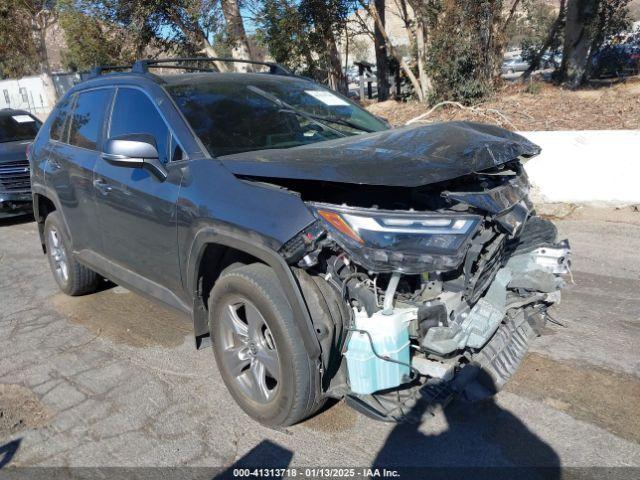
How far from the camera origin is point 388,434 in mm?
3023

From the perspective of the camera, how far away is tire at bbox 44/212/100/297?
201 inches

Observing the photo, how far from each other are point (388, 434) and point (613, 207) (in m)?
5.36

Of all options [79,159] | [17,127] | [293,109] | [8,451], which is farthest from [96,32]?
[8,451]

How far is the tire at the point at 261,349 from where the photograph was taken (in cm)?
274

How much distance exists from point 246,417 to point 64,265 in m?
3.07

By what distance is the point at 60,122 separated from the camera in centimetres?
512

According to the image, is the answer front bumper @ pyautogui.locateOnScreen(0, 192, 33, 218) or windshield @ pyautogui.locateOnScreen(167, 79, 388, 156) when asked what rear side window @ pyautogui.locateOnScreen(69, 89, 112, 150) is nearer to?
windshield @ pyautogui.locateOnScreen(167, 79, 388, 156)

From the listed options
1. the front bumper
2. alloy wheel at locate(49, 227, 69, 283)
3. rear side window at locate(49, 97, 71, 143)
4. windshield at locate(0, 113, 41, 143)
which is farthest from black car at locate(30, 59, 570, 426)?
windshield at locate(0, 113, 41, 143)

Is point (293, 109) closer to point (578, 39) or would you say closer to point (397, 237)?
point (397, 237)

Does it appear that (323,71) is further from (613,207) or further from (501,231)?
(501,231)

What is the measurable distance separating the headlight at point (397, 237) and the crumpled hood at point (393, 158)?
0.17 meters

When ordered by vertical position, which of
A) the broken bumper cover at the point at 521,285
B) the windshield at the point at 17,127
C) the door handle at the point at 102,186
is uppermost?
the windshield at the point at 17,127

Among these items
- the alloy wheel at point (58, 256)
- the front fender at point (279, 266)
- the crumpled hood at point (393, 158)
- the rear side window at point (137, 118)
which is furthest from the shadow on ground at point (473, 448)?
the alloy wheel at point (58, 256)

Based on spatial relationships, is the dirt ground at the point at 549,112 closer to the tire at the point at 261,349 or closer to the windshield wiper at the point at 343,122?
the windshield wiper at the point at 343,122
